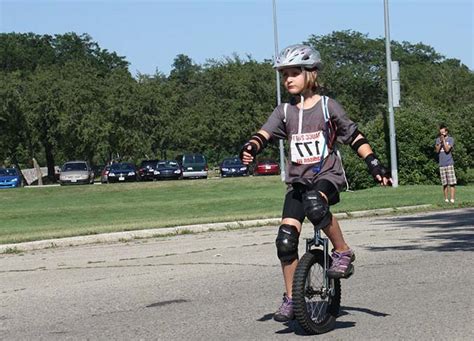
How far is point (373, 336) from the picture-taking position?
20.5ft

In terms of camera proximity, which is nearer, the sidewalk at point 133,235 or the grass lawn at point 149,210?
the sidewalk at point 133,235

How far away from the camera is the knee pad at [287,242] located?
6129 mm

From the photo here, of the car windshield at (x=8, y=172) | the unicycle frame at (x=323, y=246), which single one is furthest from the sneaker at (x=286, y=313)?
the car windshield at (x=8, y=172)

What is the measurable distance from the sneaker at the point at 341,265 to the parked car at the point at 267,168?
5326cm

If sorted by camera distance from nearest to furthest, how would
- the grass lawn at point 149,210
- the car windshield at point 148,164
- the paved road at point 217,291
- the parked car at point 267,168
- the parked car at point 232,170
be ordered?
1. the paved road at point 217,291
2. the grass lawn at point 149,210
3. the car windshield at point 148,164
4. the parked car at point 232,170
5. the parked car at point 267,168

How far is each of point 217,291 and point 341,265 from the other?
2.61 m

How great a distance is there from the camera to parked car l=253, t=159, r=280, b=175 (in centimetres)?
5984

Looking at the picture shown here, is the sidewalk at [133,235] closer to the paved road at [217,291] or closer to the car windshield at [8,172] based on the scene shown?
the paved road at [217,291]

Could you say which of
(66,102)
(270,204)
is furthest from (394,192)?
(66,102)

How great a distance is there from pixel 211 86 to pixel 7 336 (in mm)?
75071

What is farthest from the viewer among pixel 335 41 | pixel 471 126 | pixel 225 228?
pixel 335 41

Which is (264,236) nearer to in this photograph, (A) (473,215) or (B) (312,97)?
(A) (473,215)

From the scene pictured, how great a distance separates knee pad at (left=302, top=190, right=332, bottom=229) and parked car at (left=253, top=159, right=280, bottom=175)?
2109 inches

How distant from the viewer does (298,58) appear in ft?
20.5
